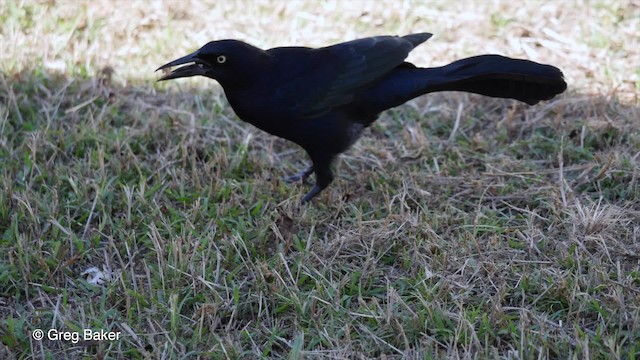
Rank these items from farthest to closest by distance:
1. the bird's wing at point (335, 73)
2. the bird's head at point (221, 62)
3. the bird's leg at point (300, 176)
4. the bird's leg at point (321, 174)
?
the bird's leg at point (300, 176) < the bird's leg at point (321, 174) < the bird's wing at point (335, 73) < the bird's head at point (221, 62)

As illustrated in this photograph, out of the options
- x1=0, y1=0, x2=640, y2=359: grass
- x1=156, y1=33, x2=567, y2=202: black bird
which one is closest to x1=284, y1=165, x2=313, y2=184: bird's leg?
x1=0, y1=0, x2=640, y2=359: grass

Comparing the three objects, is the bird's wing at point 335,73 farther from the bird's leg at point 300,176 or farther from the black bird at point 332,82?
the bird's leg at point 300,176

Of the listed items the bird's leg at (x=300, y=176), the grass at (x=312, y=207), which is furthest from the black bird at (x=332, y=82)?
the grass at (x=312, y=207)

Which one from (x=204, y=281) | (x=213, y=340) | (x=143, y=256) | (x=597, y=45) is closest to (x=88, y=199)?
(x=143, y=256)

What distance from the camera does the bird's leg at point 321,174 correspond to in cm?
452

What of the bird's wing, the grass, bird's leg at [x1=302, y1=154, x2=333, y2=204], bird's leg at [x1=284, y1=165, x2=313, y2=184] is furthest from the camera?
bird's leg at [x1=284, y1=165, x2=313, y2=184]

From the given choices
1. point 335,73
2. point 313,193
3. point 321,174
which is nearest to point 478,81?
A: point 335,73

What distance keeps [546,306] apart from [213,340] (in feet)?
4.91

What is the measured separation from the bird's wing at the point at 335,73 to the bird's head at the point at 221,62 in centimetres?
23

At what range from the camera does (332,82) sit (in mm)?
4430

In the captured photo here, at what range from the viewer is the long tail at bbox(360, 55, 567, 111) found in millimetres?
4223

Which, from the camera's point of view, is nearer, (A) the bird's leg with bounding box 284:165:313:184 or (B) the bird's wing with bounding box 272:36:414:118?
(B) the bird's wing with bounding box 272:36:414:118

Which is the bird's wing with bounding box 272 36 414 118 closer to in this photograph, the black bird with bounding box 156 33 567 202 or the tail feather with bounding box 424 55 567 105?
the black bird with bounding box 156 33 567 202

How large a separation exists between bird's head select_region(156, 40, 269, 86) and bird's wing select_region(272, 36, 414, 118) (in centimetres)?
Answer: 23
